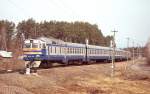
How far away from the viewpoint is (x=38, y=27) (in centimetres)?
11900

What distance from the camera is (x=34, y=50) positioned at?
119ft

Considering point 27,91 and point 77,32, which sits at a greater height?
point 77,32

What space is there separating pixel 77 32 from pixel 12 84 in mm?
98287

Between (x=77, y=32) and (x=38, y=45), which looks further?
(x=77, y=32)

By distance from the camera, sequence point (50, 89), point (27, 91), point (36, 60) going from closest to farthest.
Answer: point (27, 91) → point (50, 89) → point (36, 60)

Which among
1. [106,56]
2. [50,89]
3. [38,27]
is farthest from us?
[38,27]

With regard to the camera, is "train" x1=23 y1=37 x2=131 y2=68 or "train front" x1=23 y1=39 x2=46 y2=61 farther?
"train" x1=23 y1=37 x2=131 y2=68

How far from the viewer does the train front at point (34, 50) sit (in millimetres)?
35938

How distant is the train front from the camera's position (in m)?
35.9

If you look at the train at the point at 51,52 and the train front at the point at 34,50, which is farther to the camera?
the train at the point at 51,52

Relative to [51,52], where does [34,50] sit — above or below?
above

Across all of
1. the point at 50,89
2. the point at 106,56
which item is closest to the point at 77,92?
the point at 50,89

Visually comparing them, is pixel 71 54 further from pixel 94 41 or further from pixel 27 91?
pixel 94 41

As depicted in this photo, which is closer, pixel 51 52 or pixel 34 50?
pixel 34 50
